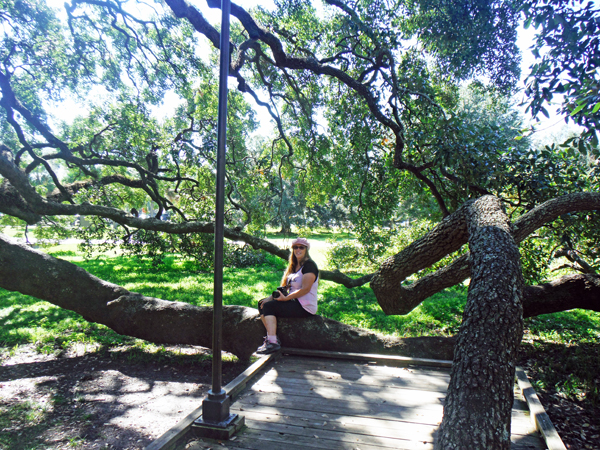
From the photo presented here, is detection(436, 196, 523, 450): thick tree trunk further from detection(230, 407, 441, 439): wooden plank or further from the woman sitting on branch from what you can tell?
the woman sitting on branch

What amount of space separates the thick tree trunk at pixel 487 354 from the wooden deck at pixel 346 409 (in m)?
0.67

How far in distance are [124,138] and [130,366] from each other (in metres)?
6.87

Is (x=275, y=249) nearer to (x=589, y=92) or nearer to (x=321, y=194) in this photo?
(x=321, y=194)

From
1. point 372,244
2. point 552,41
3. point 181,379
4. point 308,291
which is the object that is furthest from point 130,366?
point 552,41

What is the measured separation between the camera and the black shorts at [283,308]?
4637mm

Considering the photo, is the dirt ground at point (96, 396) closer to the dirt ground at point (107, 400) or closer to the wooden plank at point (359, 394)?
the dirt ground at point (107, 400)

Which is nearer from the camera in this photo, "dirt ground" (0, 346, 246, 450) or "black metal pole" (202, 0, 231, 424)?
"black metal pole" (202, 0, 231, 424)

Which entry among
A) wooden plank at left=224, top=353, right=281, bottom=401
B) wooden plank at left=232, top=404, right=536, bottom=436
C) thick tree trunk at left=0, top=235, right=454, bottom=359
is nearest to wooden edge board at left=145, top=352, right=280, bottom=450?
wooden plank at left=224, top=353, right=281, bottom=401

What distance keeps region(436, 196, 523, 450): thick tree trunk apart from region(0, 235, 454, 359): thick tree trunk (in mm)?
1805

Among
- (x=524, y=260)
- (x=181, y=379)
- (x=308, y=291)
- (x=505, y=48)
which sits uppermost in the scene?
(x=505, y=48)

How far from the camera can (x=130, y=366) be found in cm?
529

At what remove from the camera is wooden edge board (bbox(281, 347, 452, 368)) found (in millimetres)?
4180

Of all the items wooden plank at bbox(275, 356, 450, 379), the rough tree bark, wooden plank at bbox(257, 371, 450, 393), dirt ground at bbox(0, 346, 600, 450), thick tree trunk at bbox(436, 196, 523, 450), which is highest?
the rough tree bark

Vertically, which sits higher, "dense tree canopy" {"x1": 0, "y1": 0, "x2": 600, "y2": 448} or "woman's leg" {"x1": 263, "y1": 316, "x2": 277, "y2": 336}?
"dense tree canopy" {"x1": 0, "y1": 0, "x2": 600, "y2": 448}
